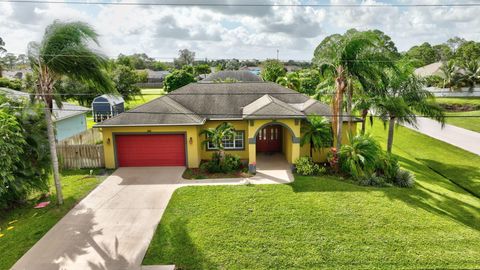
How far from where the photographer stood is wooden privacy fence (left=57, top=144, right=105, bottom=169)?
1567cm

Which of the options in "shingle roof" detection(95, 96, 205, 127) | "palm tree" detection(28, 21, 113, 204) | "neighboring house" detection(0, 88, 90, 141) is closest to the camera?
"palm tree" detection(28, 21, 113, 204)

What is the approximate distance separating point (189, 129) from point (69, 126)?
1168cm

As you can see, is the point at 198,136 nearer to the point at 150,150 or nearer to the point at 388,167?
the point at 150,150

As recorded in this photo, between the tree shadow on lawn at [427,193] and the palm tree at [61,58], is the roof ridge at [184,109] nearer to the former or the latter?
the palm tree at [61,58]

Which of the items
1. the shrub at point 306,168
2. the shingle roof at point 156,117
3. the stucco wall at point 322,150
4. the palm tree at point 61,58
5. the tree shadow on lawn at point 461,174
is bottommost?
the tree shadow on lawn at point 461,174

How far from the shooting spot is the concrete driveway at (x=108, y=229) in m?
8.09

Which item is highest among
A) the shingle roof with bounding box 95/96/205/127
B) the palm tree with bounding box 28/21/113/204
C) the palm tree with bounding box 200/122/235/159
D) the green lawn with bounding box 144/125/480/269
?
the palm tree with bounding box 28/21/113/204

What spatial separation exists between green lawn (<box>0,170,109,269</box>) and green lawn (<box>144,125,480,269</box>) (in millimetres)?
3841

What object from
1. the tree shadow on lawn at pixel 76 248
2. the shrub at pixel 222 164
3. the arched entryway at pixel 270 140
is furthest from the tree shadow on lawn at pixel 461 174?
the tree shadow on lawn at pixel 76 248

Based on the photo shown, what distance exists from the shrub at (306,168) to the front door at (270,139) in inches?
148

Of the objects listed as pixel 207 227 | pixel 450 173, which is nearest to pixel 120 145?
pixel 207 227

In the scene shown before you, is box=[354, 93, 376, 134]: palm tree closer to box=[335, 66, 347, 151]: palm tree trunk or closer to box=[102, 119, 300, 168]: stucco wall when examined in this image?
box=[335, 66, 347, 151]: palm tree trunk

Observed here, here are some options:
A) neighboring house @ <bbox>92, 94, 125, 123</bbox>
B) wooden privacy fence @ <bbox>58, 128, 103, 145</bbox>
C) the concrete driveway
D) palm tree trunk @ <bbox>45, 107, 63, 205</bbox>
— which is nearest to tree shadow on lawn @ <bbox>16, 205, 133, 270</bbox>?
the concrete driveway

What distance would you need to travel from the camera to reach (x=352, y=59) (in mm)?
13328
